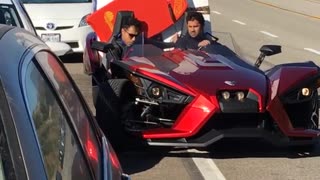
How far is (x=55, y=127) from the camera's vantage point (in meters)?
2.75

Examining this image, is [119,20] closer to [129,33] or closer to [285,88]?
[129,33]

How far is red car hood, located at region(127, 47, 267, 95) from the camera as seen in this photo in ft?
22.7

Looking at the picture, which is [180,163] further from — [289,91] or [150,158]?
[289,91]

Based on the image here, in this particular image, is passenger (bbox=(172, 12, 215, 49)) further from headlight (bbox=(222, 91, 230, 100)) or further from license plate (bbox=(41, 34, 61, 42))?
license plate (bbox=(41, 34, 61, 42))

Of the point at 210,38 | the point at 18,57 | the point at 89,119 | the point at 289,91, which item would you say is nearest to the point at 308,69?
the point at 289,91

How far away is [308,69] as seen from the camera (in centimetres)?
741

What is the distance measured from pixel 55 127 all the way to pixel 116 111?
4.22 metres

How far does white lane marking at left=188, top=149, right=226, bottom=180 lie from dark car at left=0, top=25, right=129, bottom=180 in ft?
10.3

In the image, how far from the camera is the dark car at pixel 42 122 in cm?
218

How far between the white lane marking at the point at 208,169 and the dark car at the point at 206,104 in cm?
25

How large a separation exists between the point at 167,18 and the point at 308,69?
3491 millimetres

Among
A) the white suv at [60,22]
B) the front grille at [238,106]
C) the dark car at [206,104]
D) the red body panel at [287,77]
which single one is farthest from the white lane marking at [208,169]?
the white suv at [60,22]

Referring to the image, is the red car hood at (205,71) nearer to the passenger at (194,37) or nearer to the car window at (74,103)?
the passenger at (194,37)

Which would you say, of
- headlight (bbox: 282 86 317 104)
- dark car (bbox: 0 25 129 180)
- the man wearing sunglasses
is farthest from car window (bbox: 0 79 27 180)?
the man wearing sunglasses
